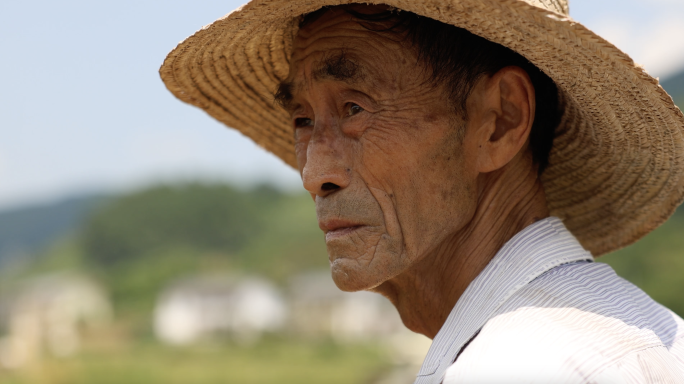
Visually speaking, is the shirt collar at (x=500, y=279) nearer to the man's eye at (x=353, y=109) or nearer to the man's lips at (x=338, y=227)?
the man's lips at (x=338, y=227)

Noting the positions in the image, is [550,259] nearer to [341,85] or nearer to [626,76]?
[626,76]

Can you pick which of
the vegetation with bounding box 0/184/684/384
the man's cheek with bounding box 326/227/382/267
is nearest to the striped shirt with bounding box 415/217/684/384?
the man's cheek with bounding box 326/227/382/267

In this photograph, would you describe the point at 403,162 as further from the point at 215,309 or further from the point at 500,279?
the point at 215,309

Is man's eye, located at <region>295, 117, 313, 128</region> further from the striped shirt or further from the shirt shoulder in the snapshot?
the shirt shoulder

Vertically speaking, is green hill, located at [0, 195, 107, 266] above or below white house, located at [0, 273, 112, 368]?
above

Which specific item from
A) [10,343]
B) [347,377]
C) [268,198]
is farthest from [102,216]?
[347,377]

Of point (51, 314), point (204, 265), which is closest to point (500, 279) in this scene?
point (51, 314)

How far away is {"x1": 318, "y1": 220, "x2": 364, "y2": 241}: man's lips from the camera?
5.98 ft

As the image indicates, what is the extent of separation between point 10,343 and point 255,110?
2584 inches

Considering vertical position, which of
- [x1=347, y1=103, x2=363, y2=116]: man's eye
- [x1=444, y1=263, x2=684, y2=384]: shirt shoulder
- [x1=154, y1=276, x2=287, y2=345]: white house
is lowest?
[x1=154, y1=276, x2=287, y2=345]: white house

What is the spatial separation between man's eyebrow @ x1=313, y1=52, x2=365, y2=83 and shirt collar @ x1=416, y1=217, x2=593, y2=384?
538 mm

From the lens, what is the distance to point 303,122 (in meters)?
2.07

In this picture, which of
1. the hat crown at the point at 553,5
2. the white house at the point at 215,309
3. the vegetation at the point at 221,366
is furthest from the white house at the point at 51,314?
the hat crown at the point at 553,5

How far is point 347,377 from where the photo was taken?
136 feet
